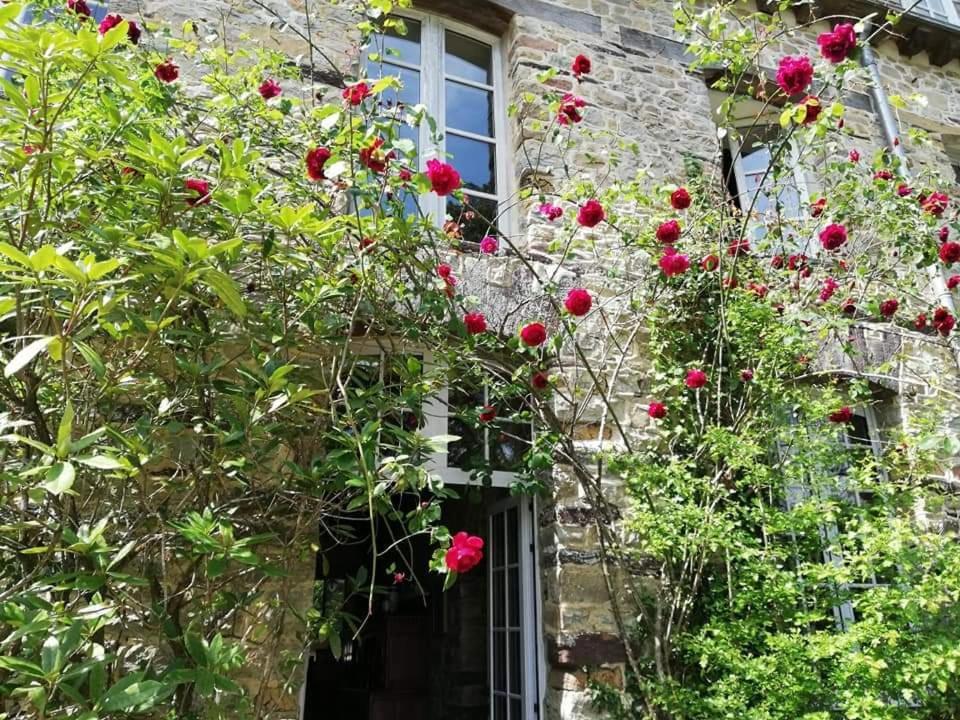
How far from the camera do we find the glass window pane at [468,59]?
4.21 meters

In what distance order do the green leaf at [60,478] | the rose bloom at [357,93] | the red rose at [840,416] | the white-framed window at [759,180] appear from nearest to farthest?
the green leaf at [60,478] < the rose bloom at [357,93] < the red rose at [840,416] < the white-framed window at [759,180]

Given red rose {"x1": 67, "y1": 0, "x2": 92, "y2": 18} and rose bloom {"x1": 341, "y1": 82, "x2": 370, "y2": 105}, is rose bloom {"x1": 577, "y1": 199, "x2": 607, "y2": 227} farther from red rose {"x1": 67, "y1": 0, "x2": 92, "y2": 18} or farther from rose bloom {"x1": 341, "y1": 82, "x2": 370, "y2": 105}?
red rose {"x1": 67, "y1": 0, "x2": 92, "y2": 18}

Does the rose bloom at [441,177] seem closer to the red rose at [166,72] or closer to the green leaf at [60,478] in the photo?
the red rose at [166,72]

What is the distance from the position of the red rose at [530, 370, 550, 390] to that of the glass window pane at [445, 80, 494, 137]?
1871 millimetres

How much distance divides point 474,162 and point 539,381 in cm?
172

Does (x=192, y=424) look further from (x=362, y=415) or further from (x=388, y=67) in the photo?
(x=388, y=67)

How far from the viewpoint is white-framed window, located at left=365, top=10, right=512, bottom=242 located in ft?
12.5

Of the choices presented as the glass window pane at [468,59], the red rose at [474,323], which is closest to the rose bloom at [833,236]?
the red rose at [474,323]

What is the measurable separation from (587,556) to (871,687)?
116 centimetres

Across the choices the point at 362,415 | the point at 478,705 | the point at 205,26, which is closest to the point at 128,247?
the point at 362,415

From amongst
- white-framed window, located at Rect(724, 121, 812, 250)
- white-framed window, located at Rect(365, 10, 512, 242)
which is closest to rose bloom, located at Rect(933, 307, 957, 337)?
white-framed window, located at Rect(724, 121, 812, 250)

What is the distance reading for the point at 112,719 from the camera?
1.78 metres

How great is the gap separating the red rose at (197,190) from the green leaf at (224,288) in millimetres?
451

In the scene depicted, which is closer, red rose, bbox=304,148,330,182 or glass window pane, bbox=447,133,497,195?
red rose, bbox=304,148,330,182
